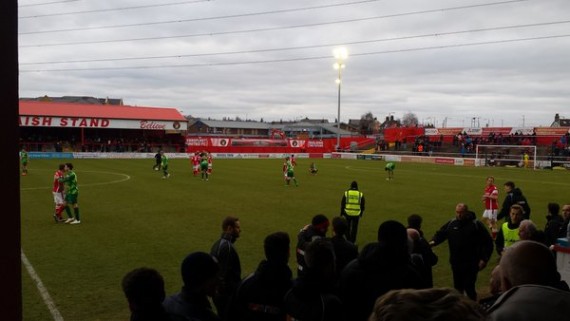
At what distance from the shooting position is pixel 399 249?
4523mm

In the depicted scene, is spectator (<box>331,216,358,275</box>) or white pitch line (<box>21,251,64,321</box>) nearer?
spectator (<box>331,216,358,275</box>)

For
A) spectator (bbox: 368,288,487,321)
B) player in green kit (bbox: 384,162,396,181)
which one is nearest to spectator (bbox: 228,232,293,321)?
spectator (bbox: 368,288,487,321)

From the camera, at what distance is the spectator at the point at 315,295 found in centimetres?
389

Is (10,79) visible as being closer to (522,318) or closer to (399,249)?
(522,318)

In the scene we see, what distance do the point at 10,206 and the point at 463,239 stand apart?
24.7 ft

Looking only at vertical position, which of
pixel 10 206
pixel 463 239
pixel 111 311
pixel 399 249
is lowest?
pixel 111 311

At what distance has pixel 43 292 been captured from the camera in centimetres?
882

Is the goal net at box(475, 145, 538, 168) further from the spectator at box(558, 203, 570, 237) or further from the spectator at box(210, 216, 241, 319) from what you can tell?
the spectator at box(210, 216, 241, 319)

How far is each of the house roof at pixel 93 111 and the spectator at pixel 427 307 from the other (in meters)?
59.9

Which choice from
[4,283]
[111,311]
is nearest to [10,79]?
[4,283]

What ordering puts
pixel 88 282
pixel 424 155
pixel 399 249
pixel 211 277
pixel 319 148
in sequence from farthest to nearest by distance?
pixel 319 148 < pixel 424 155 < pixel 88 282 < pixel 399 249 < pixel 211 277

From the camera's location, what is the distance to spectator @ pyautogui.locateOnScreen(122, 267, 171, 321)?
11.6ft

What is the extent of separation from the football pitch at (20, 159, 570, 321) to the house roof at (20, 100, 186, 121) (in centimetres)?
2549

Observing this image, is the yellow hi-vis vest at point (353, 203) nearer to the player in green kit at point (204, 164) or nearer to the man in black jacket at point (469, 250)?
the man in black jacket at point (469, 250)
